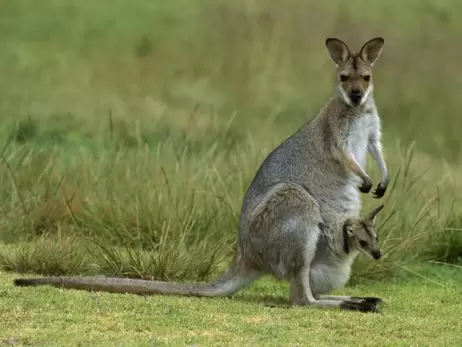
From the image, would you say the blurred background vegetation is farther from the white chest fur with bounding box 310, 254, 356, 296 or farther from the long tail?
the white chest fur with bounding box 310, 254, 356, 296

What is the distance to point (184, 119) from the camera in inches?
646

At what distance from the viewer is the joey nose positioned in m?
7.27

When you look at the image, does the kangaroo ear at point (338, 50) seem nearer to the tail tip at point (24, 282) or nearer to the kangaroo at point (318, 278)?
the kangaroo at point (318, 278)

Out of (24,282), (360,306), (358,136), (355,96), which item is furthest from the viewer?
(358,136)

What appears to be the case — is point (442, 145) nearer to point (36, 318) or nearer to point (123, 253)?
point (123, 253)

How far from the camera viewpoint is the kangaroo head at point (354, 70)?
7.29 meters

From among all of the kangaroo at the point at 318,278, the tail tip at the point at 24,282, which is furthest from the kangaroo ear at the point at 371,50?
the tail tip at the point at 24,282

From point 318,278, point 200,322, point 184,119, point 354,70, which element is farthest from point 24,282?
point 184,119

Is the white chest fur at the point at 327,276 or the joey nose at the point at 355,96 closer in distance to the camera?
the white chest fur at the point at 327,276

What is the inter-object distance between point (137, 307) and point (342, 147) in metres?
1.95

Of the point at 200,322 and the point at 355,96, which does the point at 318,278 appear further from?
the point at 355,96

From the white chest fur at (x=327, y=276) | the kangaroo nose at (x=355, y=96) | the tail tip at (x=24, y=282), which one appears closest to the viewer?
the tail tip at (x=24, y=282)

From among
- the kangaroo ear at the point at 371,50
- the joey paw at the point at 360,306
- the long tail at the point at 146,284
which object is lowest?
the long tail at the point at 146,284

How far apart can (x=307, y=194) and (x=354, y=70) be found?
0.96m
